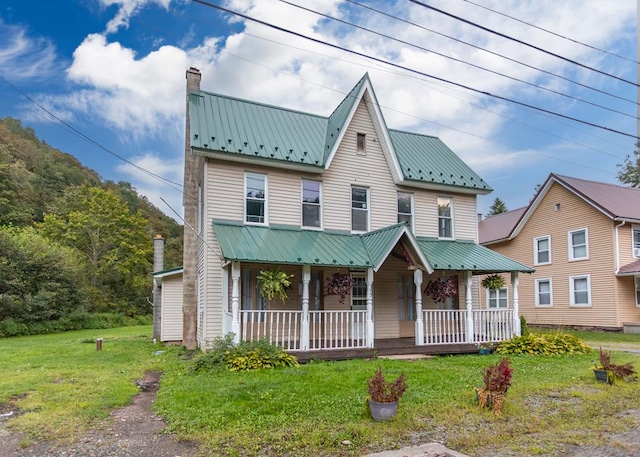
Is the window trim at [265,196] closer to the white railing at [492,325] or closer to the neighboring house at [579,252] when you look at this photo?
the white railing at [492,325]

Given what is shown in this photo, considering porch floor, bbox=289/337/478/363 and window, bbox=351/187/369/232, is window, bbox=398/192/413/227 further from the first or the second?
porch floor, bbox=289/337/478/363

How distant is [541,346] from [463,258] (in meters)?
3.34

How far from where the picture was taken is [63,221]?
123ft

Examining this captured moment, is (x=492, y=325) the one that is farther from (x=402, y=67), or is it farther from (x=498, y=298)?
(x=498, y=298)

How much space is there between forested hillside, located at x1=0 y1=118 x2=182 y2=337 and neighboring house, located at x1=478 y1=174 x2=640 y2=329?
27.6 m

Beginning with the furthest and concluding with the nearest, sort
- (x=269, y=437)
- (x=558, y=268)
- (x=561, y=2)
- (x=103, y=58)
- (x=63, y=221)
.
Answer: (x=63, y=221)
(x=558, y=268)
(x=103, y=58)
(x=561, y=2)
(x=269, y=437)

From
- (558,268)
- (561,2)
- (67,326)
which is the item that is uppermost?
(561,2)

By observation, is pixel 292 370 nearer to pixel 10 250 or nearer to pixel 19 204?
pixel 10 250

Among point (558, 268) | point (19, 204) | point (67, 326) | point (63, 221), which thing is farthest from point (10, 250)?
point (558, 268)

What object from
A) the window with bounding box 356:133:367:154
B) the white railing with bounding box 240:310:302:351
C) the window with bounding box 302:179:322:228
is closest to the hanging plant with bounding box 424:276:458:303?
the window with bounding box 302:179:322:228

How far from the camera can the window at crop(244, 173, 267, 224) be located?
13141mm

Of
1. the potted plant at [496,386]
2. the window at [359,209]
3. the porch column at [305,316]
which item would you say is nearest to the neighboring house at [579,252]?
the window at [359,209]

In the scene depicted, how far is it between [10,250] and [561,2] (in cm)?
2823

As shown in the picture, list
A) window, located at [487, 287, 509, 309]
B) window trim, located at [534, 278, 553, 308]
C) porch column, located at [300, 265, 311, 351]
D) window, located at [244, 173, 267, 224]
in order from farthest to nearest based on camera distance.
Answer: window, located at [487, 287, 509, 309] → window trim, located at [534, 278, 553, 308] → window, located at [244, 173, 267, 224] → porch column, located at [300, 265, 311, 351]
